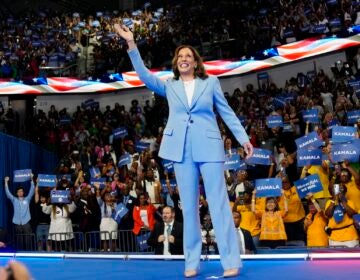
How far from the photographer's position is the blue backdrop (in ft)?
38.3

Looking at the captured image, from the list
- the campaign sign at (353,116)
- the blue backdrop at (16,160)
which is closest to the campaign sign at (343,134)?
Answer: the campaign sign at (353,116)

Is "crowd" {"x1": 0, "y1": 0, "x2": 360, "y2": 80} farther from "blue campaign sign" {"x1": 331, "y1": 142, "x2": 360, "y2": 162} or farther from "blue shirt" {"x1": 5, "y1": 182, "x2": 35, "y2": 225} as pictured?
"blue shirt" {"x1": 5, "y1": 182, "x2": 35, "y2": 225}

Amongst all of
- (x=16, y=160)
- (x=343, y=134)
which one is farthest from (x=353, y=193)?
(x=16, y=160)

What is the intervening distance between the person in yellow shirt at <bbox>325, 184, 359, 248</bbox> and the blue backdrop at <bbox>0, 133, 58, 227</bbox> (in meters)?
7.11

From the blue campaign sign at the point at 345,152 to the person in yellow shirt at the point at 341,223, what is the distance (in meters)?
0.78

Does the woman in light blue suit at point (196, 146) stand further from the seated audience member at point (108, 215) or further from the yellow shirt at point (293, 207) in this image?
the seated audience member at point (108, 215)

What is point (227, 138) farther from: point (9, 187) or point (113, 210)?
point (9, 187)

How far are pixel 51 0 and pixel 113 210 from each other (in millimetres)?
18035

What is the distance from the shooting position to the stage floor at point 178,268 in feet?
10.5

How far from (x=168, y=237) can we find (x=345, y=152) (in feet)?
8.87

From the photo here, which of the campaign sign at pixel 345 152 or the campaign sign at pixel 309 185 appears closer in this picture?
the campaign sign at pixel 309 185

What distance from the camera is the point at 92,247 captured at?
9352 millimetres

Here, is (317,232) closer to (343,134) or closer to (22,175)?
(343,134)

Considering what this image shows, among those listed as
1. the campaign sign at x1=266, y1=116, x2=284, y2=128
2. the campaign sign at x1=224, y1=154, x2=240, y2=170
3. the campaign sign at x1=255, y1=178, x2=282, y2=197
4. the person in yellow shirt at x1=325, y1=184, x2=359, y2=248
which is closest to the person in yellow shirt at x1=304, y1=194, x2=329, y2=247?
the person in yellow shirt at x1=325, y1=184, x2=359, y2=248
